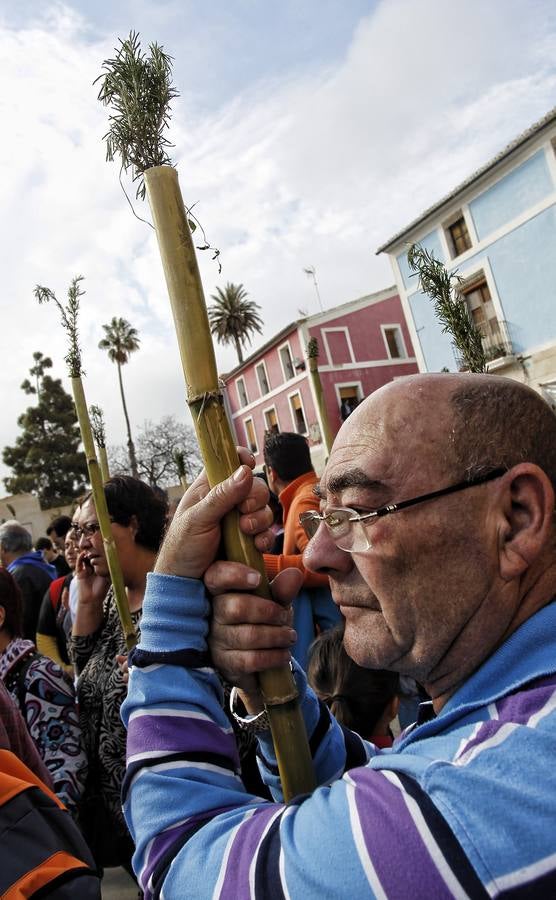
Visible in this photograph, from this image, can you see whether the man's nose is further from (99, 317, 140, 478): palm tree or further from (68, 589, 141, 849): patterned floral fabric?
Answer: (99, 317, 140, 478): palm tree

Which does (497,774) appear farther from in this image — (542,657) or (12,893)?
(12,893)

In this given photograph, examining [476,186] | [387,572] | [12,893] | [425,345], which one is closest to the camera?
[12,893]

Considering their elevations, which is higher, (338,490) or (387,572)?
(338,490)

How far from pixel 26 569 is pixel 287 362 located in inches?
1250

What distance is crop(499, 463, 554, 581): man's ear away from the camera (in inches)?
48.8

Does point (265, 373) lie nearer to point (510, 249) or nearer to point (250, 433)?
point (250, 433)

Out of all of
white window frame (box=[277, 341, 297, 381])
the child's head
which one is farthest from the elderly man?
white window frame (box=[277, 341, 297, 381])

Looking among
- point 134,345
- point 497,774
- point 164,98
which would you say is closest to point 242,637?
point 497,774

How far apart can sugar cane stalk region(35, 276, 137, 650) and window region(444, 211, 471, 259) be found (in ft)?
76.3

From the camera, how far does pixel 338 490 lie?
142 cm

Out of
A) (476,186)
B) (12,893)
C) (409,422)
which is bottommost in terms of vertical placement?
(12,893)

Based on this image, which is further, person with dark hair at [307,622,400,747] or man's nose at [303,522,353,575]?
person with dark hair at [307,622,400,747]

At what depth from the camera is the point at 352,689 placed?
108 inches

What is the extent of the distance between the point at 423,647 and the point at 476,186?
2466 cm
